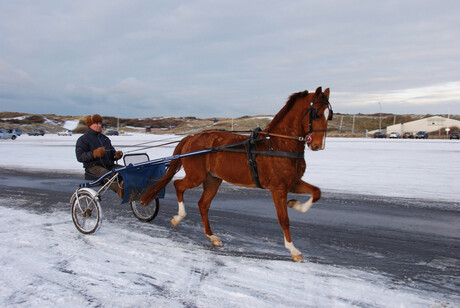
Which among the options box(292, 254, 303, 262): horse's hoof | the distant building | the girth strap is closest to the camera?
box(292, 254, 303, 262): horse's hoof

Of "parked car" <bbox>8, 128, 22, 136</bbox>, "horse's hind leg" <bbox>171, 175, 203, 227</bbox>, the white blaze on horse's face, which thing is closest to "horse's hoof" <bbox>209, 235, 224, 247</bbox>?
"horse's hind leg" <bbox>171, 175, 203, 227</bbox>

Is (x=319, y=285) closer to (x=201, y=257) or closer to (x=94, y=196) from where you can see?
(x=201, y=257)

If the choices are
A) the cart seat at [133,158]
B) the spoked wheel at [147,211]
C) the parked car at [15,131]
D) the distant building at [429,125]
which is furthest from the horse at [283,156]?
the distant building at [429,125]

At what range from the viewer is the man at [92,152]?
5770 millimetres

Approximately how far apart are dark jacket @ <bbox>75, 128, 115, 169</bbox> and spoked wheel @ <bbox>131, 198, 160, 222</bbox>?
0.93m

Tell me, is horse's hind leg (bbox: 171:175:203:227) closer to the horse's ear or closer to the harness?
the harness

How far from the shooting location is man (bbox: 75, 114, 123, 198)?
18.9 feet

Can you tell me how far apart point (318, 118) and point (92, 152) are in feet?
12.2

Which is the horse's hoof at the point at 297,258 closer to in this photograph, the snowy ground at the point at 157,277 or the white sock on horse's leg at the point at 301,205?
the snowy ground at the point at 157,277

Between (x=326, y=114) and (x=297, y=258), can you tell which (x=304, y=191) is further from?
(x=326, y=114)

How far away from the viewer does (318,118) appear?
4.25m

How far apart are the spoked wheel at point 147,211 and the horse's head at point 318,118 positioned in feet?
9.96

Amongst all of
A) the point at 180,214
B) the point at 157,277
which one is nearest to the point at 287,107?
the point at 180,214

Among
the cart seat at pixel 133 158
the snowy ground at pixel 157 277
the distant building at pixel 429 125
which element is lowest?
the snowy ground at pixel 157 277
